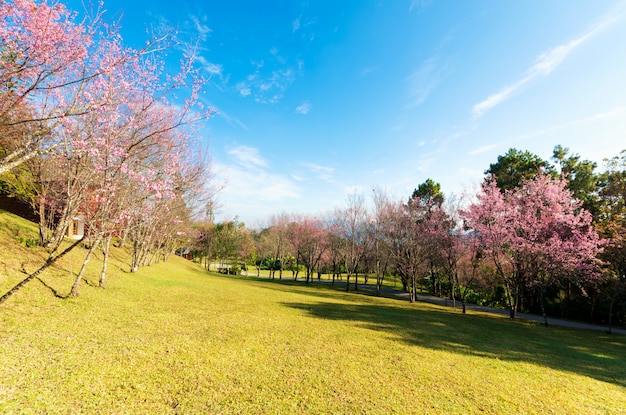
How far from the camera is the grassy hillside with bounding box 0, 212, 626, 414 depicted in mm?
4508

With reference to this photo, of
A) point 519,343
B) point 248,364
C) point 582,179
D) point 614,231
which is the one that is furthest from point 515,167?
point 248,364

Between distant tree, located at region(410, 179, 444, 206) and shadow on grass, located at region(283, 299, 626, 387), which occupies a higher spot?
distant tree, located at region(410, 179, 444, 206)

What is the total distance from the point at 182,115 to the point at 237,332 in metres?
7.08

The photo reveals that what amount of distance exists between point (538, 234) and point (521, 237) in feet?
3.34

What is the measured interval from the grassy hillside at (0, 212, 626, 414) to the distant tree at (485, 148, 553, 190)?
18.7 m

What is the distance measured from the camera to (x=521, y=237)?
58.7 ft

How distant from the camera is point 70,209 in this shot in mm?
11672

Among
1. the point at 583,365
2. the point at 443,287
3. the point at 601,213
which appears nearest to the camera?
the point at 583,365

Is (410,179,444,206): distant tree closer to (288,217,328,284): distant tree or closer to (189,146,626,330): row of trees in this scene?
(189,146,626,330): row of trees

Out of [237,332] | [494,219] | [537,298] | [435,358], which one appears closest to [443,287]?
[537,298]

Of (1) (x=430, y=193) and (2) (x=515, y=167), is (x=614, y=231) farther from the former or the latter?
(1) (x=430, y=193)

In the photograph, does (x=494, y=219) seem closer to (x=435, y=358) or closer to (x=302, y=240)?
(x=435, y=358)

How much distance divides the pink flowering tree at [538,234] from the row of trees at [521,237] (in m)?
0.06

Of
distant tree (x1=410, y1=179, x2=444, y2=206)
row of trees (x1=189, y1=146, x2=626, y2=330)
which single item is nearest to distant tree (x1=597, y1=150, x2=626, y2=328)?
row of trees (x1=189, y1=146, x2=626, y2=330)
